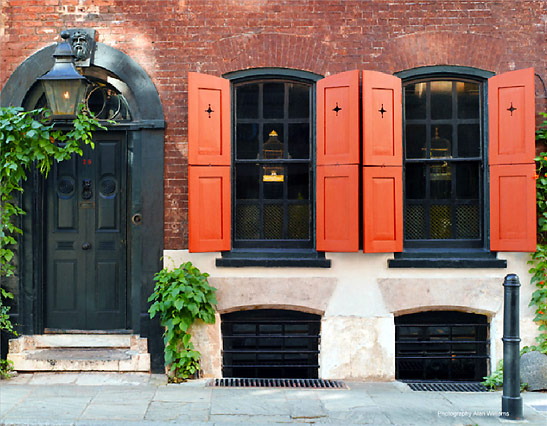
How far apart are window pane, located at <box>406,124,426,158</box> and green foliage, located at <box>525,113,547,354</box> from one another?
1228 mm

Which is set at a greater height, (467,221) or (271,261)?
(467,221)

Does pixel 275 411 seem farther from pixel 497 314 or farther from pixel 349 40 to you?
pixel 349 40

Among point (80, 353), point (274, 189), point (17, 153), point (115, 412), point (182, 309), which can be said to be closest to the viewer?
point (115, 412)

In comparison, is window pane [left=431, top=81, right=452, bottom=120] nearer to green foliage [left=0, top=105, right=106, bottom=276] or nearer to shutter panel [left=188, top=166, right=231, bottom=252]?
shutter panel [left=188, top=166, right=231, bottom=252]

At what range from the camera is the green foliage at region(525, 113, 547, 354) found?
257 inches

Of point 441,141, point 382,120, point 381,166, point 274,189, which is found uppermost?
point 382,120

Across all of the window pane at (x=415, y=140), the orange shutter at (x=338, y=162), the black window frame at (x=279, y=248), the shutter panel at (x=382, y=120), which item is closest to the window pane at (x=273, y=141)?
the black window frame at (x=279, y=248)

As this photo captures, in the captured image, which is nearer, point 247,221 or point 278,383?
point 278,383

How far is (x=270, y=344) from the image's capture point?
6.92 m

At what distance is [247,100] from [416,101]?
194 cm

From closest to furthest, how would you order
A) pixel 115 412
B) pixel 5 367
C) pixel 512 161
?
pixel 115 412
pixel 512 161
pixel 5 367

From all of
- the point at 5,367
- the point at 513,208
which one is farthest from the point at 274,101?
the point at 5,367

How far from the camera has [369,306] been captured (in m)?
6.67

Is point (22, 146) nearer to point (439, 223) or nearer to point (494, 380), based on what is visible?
point (439, 223)
